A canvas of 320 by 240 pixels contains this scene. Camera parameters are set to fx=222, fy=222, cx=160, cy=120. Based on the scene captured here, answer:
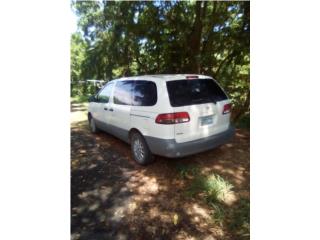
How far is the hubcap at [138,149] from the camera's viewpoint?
3564 millimetres

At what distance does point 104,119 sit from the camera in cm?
398

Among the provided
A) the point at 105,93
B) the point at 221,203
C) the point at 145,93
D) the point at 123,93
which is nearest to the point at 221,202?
the point at 221,203

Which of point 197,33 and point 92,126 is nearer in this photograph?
point 92,126

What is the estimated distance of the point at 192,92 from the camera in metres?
3.19

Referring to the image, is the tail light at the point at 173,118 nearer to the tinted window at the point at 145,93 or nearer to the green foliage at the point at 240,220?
the tinted window at the point at 145,93

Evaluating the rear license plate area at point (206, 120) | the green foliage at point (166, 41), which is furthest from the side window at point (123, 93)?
the rear license plate area at point (206, 120)

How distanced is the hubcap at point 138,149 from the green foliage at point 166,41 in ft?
3.68

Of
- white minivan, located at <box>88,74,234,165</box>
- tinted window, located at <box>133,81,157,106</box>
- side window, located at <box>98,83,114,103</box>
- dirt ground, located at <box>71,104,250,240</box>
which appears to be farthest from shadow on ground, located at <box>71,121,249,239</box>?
tinted window, located at <box>133,81,157,106</box>

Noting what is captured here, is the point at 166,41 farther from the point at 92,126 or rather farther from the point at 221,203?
the point at 221,203

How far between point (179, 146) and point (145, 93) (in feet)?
3.04

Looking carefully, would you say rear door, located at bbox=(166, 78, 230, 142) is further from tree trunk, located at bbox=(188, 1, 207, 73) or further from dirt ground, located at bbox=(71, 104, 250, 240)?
tree trunk, located at bbox=(188, 1, 207, 73)

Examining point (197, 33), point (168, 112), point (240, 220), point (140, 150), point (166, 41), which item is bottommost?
point (240, 220)
